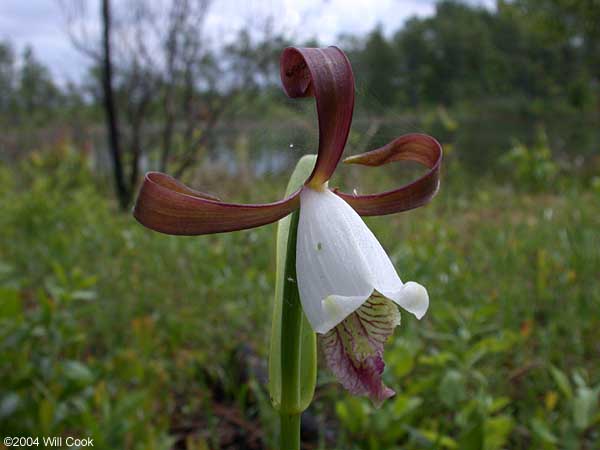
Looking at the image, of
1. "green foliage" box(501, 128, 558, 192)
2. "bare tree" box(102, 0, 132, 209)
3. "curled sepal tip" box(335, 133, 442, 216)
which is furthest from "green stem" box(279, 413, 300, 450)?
"green foliage" box(501, 128, 558, 192)

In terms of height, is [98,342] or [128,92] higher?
[128,92]

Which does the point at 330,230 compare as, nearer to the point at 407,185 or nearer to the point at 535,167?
the point at 407,185

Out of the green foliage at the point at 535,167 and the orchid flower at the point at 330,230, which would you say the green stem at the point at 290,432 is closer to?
the orchid flower at the point at 330,230

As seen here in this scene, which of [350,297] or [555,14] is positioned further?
[555,14]

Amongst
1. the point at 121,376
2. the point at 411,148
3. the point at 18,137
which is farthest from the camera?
the point at 18,137

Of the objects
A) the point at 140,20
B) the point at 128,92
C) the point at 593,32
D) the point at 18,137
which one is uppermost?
the point at 593,32

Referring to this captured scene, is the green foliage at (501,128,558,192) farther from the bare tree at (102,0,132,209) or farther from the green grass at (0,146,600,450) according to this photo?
the bare tree at (102,0,132,209)

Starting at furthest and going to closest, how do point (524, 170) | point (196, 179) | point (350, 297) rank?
point (196, 179) → point (524, 170) → point (350, 297)

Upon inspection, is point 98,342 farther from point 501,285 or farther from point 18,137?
point 18,137

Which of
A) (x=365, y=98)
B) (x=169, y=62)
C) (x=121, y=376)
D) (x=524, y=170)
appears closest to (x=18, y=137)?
(x=169, y=62)
